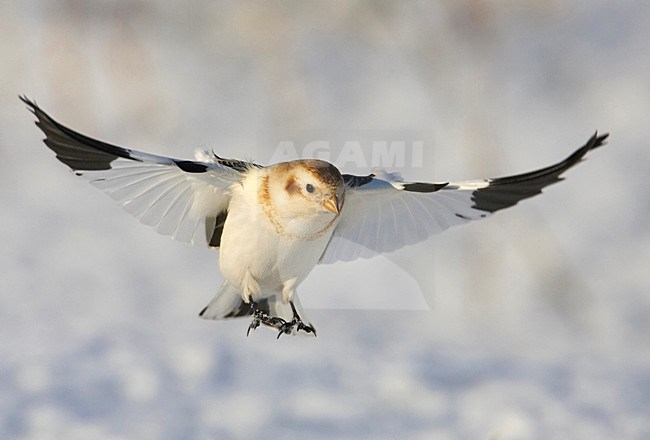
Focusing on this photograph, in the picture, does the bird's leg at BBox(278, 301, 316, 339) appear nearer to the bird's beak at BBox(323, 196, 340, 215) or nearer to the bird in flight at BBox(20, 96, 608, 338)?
A: the bird in flight at BBox(20, 96, 608, 338)

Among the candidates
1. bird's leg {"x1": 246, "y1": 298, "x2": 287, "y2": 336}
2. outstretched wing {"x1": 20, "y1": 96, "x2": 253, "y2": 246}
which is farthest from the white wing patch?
bird's leg {"x1": 246, "y1": 298, "x2": 287, "y2": 336}

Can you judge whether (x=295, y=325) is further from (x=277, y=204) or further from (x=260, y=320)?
Answer: (x=277, y=204)

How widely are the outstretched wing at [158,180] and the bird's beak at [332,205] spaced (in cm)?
11

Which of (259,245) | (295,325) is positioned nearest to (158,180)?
(259,245)

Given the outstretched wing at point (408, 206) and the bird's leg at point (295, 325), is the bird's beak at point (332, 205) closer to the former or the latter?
the outstretched wing at point (408, 206)

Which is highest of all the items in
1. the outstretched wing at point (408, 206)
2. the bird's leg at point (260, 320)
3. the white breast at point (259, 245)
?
the outstretched wing at point (408, 206)

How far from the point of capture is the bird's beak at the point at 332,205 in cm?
77

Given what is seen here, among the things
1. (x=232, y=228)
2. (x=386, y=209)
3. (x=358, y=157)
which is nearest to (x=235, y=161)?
(x=232, y=228)

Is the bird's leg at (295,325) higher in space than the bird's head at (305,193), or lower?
lower

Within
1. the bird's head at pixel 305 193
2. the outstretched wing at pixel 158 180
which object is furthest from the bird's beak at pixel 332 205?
the outstretched wing at pixel 158 180

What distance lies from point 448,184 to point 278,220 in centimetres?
20

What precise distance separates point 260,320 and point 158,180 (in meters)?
0.21

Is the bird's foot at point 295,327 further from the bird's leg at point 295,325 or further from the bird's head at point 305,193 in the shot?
the bird's head at point 305,193

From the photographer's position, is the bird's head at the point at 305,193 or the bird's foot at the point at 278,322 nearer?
the bird's head at the point at 305,193
